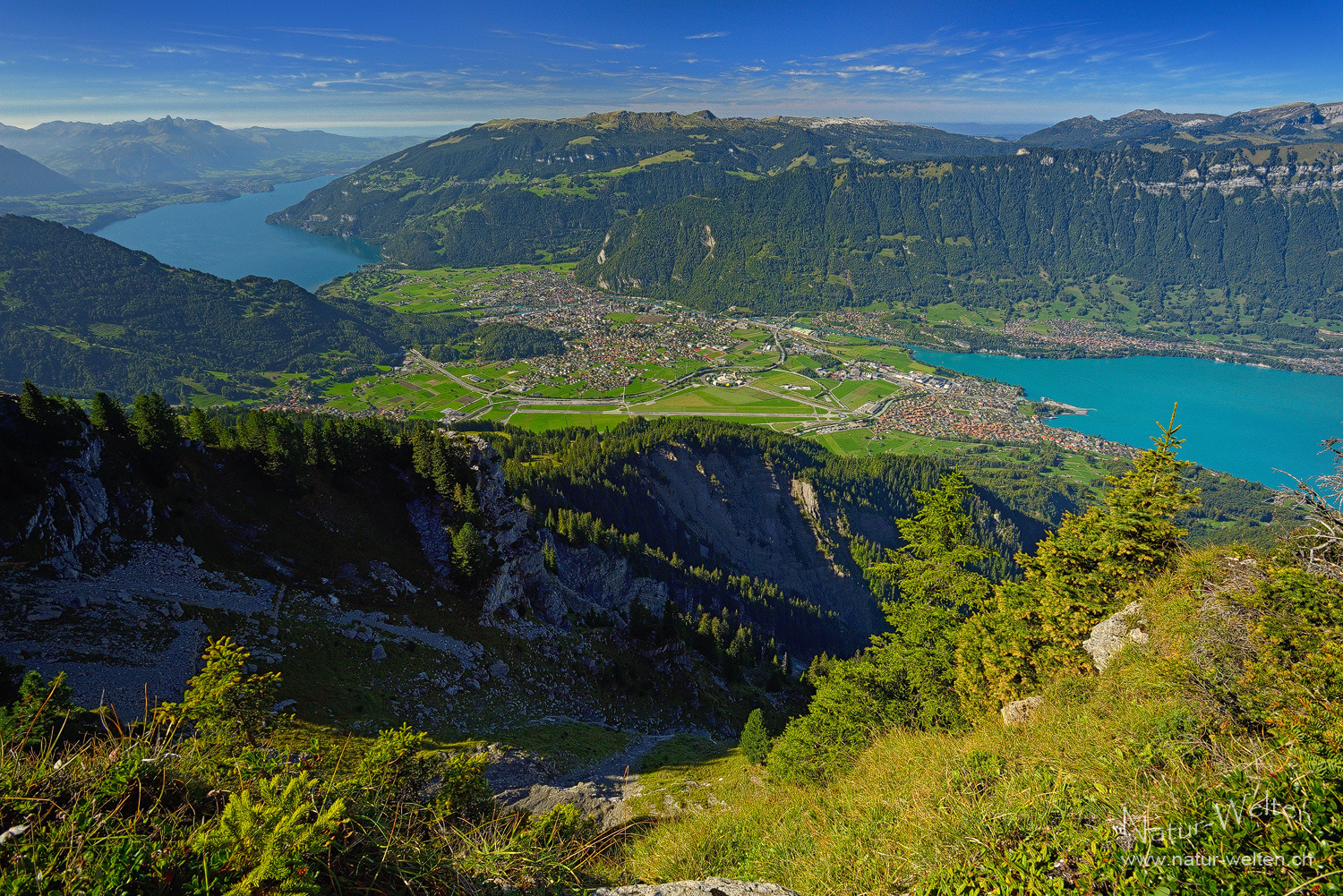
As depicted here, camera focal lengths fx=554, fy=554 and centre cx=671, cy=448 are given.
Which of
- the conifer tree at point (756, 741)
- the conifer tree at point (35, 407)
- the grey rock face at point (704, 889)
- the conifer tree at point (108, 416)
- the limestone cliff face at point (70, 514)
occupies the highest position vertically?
the conifer tree at point (35, 407)

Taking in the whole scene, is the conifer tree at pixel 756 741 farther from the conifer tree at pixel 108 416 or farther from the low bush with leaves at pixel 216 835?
the conifer tree at pixel 108 416

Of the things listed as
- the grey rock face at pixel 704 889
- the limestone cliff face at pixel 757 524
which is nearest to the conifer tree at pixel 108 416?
the grey rock face at pixel 704 889

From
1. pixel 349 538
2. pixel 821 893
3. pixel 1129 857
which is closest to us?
pixel 1129 857

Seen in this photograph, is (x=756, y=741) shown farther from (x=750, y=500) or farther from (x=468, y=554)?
(x=750, y=500)

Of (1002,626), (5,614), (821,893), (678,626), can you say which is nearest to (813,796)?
(821,893)

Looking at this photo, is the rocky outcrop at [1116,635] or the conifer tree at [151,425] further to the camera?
the conifer tree at [151,425]

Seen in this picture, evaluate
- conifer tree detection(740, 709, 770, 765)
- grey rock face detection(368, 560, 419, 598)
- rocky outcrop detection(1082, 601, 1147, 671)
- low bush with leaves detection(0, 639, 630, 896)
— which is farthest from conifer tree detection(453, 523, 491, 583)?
rocky outcrop detection(1082, 601, 1147, 671)

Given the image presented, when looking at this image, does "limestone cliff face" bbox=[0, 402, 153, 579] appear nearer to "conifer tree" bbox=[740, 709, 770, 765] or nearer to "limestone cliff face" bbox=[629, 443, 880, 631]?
"conifer tree" bbox=[740, 709, 770, 765]

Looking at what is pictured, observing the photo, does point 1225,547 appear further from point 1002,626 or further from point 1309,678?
point 1309,678
